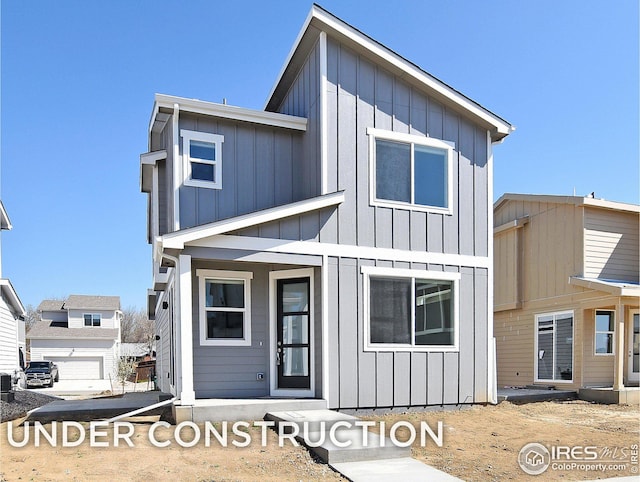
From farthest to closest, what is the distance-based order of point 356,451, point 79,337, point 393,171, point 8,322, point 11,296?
1. point 79,337
2. point 11,296
3. point 8,322
4. point 393,171
5. point 356,451

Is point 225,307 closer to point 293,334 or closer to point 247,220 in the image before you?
point 293,334

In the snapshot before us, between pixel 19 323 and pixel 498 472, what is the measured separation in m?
26.8

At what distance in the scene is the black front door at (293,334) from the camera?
Answer: 9078mm

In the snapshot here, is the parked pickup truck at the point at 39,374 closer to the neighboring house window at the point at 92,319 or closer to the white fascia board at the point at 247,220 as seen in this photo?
the neighboring house window at the point at 92,319

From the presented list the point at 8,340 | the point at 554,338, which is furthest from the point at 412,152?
the point at 8,340

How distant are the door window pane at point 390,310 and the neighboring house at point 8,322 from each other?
1778 cm

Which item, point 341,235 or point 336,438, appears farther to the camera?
point 341,235

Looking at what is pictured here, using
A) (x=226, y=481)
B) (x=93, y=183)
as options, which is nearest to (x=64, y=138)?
(x=93, y=183)

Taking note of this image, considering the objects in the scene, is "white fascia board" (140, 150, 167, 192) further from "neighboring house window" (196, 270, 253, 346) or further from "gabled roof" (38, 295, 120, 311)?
"gabled roof" (38, 295, 120, 311)

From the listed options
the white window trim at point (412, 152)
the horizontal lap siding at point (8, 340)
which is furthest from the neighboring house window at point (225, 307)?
the horizontal lap siding at point (8, 340)

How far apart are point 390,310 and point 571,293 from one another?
6.93 m

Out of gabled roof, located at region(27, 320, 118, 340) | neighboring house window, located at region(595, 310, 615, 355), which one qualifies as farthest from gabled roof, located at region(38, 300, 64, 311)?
neighboring house window, located at region(595, 310, 615, 355)

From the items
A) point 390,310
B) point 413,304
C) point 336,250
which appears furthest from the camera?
point 413,304

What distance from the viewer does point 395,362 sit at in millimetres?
9047
